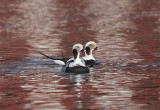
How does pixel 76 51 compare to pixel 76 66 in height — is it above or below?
above

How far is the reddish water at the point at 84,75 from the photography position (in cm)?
2036

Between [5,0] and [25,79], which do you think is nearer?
[25,79]

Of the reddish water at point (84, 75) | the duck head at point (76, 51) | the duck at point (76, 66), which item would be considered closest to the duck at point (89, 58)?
the reddish water at point (84, 75)

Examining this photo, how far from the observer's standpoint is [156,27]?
166 feet

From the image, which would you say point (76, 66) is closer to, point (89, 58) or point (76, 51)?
point (76, 51)

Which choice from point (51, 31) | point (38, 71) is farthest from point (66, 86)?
point (51, 31)

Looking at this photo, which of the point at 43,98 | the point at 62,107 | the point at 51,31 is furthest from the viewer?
the point at 51,31

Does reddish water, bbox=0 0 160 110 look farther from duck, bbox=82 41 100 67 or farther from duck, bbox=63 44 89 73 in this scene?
duck, bbox=82 41 100 67

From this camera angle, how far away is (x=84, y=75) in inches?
1031

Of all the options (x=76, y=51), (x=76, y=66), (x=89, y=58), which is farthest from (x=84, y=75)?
(x=89, y=58)

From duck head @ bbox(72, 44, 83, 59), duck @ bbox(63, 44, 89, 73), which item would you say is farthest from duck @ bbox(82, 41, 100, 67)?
duck @ bbox(63, 44, 89, 73)

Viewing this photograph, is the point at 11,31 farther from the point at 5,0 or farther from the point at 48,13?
the point at 5,0

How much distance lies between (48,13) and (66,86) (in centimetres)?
4622

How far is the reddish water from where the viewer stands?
66.8ft
